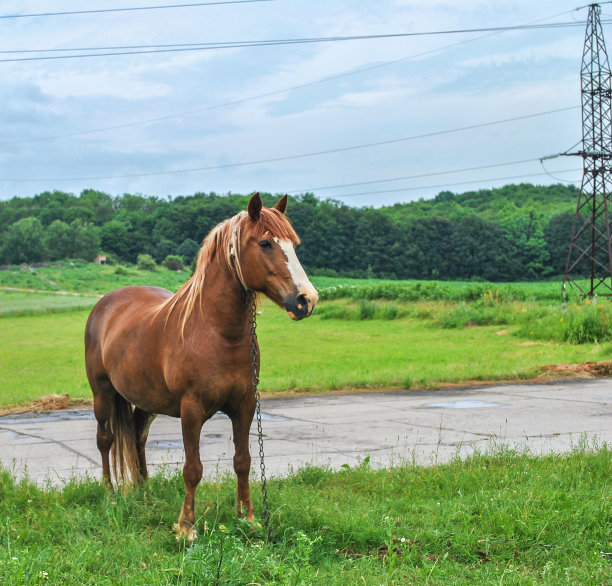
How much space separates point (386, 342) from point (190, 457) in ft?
63.6

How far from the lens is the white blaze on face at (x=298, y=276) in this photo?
427cm

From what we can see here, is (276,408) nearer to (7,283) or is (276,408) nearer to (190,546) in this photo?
(190,546)

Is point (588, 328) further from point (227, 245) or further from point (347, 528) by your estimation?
point (227, 245)

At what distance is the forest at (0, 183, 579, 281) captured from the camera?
197ft

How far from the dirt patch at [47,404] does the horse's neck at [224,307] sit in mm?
8368

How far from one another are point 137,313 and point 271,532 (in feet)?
6.90

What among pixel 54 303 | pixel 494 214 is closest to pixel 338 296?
pixel 54 303

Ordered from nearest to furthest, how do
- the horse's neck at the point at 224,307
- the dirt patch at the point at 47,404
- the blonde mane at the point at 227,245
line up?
the blonde mane at the point at 227,245 → the horse's neck at the point at 224,307 → the dirt patch at the point at 47,404

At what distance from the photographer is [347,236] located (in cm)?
6556

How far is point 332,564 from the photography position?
4.14 meters

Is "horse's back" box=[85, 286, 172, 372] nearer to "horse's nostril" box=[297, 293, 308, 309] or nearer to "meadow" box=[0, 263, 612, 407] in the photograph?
"meadow" box=[0, 263, 612, 407]

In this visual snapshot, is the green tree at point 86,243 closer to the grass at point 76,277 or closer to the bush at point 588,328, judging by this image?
the grass at point 76,277

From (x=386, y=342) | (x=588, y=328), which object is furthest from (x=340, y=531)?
(x=386, y=342)

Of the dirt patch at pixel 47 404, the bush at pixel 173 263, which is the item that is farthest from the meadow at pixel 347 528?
the bush at pixel 173 263
